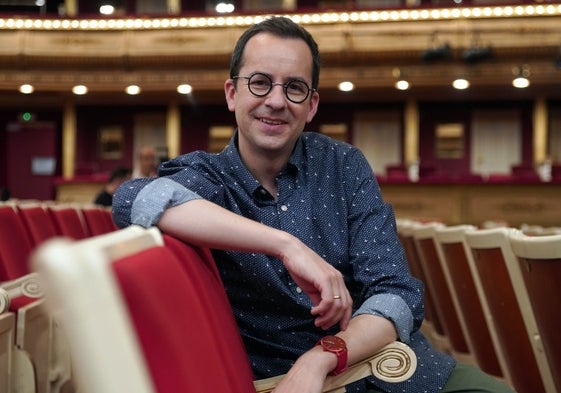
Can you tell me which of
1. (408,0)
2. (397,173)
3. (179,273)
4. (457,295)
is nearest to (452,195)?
(397,173)

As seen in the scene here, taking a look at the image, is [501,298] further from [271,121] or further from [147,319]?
[147,319]

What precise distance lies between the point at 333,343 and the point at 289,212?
9.8 inches

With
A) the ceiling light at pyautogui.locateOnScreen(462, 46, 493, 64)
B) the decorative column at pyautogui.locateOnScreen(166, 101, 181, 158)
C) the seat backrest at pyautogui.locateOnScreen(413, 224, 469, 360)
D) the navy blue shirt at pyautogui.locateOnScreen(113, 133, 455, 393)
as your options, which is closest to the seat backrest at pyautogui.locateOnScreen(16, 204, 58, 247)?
the navy blue shirt at pyautogui.locateOnScreen(113, 133, 455, 393)

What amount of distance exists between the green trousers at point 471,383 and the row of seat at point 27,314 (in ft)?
2.52

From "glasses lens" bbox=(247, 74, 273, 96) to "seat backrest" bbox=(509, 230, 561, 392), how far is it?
452 mm

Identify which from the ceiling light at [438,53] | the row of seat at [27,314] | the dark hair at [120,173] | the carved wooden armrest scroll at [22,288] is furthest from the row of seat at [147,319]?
the ceiling light at [438,53]

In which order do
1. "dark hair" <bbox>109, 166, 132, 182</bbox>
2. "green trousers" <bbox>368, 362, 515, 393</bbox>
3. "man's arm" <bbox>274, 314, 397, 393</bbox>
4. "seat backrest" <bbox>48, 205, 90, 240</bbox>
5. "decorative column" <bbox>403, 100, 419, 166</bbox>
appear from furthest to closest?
"decorative column" <bbox>403, 100, 419, 166</bbox> < "dark hair" <bbox>109, 166, 132, 182</bbox> < "seat backrest" <bbox>48, 205, 90, 240</bbox> < "green trousers" <bbox>368, 362, 515, 393</bbox> < "man's arm" <bbox>274, 314, 397, 393</bbox>

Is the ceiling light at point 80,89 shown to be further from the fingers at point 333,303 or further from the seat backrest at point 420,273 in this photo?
the fingers at point 333,303

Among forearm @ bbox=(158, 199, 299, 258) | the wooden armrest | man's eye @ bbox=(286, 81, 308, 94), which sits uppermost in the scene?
man's eye @ bbox=(286, 81, 308, 94)

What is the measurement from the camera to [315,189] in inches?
43.5

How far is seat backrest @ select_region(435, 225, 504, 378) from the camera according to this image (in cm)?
162

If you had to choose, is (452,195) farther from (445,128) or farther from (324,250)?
(324,250)

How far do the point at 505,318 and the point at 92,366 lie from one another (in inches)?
42.5

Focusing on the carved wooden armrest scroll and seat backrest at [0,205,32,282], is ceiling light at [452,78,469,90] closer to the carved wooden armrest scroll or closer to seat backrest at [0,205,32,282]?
seat backrest at [0,205,32,282]
